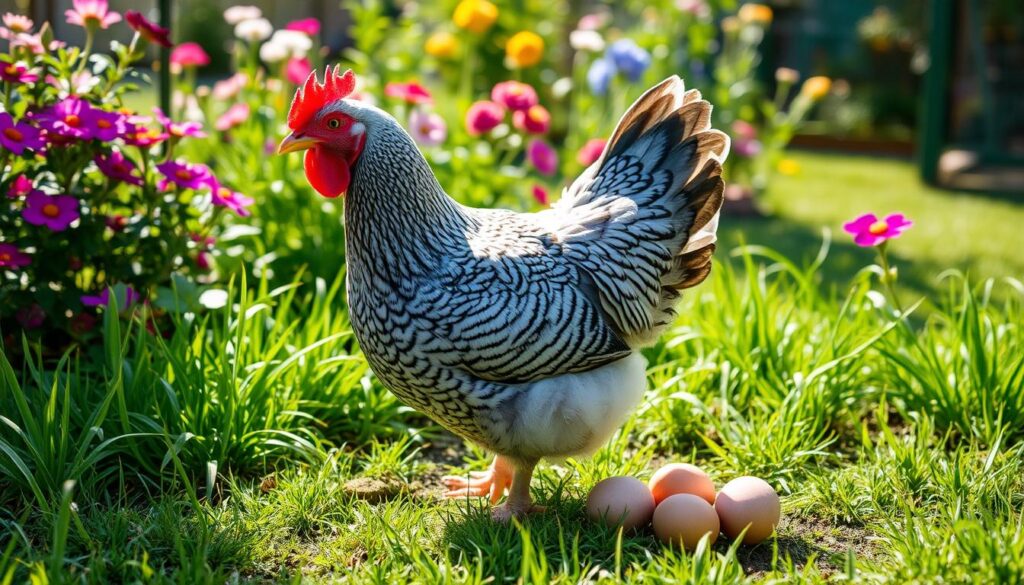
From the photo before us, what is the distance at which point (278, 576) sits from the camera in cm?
238

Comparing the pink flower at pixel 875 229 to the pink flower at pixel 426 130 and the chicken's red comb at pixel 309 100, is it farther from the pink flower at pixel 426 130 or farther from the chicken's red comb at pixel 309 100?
the pink flower at pixel 426 130

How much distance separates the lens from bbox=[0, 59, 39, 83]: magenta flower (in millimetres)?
2912

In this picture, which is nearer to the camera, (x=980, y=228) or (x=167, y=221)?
(x=167, y=221)

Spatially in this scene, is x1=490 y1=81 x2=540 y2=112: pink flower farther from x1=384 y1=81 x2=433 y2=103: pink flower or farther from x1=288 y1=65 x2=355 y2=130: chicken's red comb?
x1=288 y1=65 x2=355 y2=130: chicken's red comb

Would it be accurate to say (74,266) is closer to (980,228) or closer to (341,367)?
(341,367)

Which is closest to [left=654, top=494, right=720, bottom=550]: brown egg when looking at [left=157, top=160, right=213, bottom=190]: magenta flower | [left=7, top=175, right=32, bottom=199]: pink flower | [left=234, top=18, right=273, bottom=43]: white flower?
[left=157, top=160, right=213, bottom=190]: magenta flower

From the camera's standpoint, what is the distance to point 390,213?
2.49 metres

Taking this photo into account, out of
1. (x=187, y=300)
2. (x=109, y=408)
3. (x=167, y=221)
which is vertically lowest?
(x=109, y=408)

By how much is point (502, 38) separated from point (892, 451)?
21.2ft

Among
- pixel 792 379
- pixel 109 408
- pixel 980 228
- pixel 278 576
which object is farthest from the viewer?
pixel 980 228

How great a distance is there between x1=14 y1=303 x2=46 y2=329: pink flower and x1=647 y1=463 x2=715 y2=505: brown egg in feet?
6.83

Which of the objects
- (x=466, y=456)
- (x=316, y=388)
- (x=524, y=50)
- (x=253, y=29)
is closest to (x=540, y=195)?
(x=524, y=50)

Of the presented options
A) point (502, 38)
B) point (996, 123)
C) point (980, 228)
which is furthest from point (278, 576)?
point (996, 123)

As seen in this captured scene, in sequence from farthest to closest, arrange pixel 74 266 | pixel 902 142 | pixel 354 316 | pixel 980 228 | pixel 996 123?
pixel 902 142
pixel 996 123
pixel 980 228
pixel 74 266
pixel 354 316
